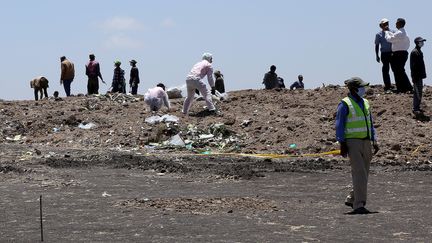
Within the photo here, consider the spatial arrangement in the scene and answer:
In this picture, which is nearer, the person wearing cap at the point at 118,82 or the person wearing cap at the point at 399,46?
the person wearing cap at the point at 399,46

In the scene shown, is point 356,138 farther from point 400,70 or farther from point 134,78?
point 134,78

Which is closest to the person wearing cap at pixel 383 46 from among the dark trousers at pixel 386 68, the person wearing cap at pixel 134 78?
the dark trousers at pixel 386 68

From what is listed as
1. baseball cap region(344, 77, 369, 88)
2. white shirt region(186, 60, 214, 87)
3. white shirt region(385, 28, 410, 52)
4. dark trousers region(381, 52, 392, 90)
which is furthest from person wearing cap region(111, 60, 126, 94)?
baseball cap region(344, 77, 369, 88)

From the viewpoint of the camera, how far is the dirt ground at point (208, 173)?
1005 centimetres

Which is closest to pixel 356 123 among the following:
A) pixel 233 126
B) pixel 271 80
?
pixel 233 126

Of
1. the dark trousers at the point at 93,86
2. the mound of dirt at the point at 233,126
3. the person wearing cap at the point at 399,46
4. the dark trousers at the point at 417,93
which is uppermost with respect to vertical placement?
the person wearing cap at the point at 399,46

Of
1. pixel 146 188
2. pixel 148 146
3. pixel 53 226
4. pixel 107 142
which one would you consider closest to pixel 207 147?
pixel 148 146

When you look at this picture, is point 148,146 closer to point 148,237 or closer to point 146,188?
point 146,188

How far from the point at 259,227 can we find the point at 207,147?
11330 mm

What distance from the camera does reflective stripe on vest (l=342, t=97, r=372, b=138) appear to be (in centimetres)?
1118

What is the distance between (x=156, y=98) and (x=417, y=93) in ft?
25.1

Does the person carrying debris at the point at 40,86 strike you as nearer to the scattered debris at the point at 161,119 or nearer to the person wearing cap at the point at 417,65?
the scattered debris at the point at 161,119

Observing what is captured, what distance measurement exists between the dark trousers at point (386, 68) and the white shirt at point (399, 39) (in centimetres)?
46

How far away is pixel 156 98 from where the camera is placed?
24.5 m
